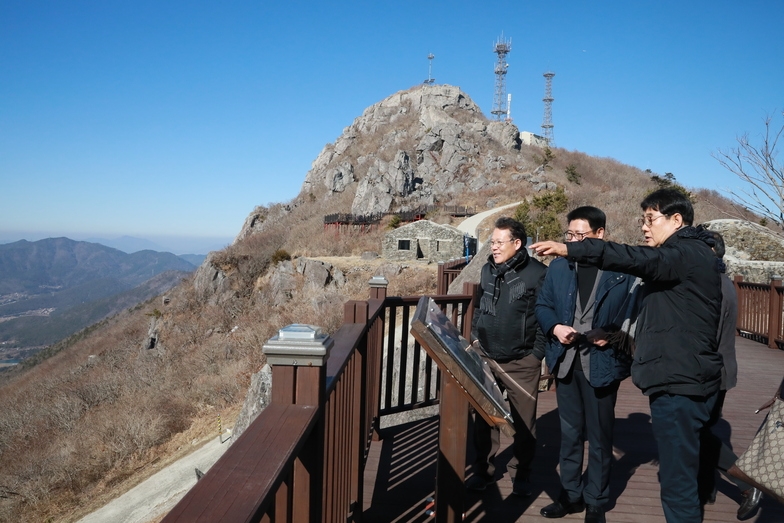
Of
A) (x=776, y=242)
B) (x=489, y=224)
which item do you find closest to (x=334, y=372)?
(x=776, y=242)

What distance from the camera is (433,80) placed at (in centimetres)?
8531

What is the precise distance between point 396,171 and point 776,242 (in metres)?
39.1

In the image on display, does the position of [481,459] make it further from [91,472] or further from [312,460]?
[91,472]

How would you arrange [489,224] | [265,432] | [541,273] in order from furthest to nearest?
[489,224] → [541,273] → [265,432]

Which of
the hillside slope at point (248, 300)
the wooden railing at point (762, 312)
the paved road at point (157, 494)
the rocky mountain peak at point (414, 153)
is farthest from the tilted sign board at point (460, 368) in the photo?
the rocky mountain peak at point (414, 153)

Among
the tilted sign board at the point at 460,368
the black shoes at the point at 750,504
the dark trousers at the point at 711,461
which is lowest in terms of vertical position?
the black shoes at the point at 750,504

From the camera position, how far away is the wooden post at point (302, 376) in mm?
1418

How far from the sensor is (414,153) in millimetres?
58781

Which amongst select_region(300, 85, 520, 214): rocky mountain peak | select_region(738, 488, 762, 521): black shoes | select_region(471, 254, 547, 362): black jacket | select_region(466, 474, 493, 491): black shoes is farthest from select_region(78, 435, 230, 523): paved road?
select_region(300, 85, 520, 214): rocky mountain peak

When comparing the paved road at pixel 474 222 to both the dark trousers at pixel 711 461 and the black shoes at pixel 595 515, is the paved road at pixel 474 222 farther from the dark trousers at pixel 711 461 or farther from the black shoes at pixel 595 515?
the black shoes at pixel 595 515

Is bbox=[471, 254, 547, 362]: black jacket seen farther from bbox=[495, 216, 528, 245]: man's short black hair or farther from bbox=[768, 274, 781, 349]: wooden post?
bbox=[768, 274, 781, 349]: wooden post

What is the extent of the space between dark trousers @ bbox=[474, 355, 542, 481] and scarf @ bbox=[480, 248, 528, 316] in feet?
1.39

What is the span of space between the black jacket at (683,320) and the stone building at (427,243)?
27.3m

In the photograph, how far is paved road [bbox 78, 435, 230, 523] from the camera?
7.98 metres
